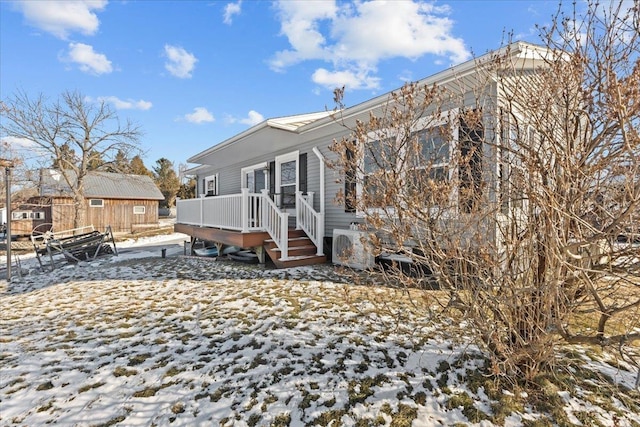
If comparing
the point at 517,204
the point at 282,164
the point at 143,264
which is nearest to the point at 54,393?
the point at 517,204

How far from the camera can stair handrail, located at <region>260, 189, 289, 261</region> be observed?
6.50 meters

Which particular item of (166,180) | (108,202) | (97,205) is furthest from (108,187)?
(166,180)

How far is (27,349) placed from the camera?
329 centimetres

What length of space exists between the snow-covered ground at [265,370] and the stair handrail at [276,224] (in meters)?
1.98

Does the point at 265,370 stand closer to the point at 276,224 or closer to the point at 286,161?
the point at 276,224

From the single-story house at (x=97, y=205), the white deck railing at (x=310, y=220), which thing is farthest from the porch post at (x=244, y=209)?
the single-story house at (x=97, y=205)

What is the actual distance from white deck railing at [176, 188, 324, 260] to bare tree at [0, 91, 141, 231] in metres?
12.2

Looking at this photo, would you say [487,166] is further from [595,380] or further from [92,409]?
[92,409]

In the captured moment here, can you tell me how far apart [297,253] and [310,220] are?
3.23ft

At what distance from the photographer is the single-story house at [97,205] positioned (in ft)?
62.8

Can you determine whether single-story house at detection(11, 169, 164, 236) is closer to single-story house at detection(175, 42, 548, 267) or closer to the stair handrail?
single-story house at detection(175, 42, 548, 267)

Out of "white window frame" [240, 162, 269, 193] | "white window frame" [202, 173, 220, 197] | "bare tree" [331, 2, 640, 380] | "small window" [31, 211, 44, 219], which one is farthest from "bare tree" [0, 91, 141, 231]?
"bare tree" [331, 2, 640, 380]

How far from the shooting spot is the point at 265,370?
2.72m

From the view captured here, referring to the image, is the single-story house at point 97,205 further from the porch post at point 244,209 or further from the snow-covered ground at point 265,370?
the snow-covered ground at point 265,370
